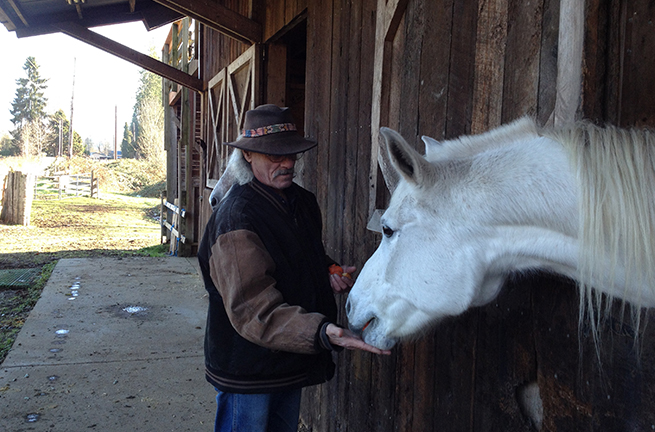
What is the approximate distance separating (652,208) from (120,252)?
11347mm

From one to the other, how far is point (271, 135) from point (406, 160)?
0.91 meters

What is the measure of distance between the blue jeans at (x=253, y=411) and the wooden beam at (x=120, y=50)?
5745 millimetres

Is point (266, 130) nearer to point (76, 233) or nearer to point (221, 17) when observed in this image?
point (221, 17)

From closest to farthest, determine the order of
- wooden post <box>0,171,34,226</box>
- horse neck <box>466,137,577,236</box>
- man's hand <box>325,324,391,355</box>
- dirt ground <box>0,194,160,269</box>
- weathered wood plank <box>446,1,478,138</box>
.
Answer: horse neck <box>466,137,577,236</box> → man's hand <box>325,324,391,355</box> → weathered wood plank <box>446,1,478,138</box> → dirt ground <box>0,194,160,269</box> → wooden post <box>0,171,34,226</box>

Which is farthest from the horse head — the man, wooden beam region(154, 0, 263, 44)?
wooden beam region(154, 0, 263, 44)

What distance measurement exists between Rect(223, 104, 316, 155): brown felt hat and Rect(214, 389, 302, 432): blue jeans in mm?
1040

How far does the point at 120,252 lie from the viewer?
11.1 m

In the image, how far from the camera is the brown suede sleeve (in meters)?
1.74

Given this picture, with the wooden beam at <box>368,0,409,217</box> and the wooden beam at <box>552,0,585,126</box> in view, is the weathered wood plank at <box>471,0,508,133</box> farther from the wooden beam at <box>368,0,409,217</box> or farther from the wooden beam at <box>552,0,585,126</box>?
the wooden beam at <box>368,0,409,217</box>

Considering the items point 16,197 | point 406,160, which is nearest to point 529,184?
point 406,160

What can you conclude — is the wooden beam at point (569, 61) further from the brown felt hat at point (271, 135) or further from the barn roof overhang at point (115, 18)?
the barn roof overhang at point (115, 18)

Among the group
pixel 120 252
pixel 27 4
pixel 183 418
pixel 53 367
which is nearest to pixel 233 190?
pixel 183 418

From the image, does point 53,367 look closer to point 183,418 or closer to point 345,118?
point 183,418

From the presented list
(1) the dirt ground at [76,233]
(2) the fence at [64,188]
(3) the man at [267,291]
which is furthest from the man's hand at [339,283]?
(2) the fence at [64,188]
